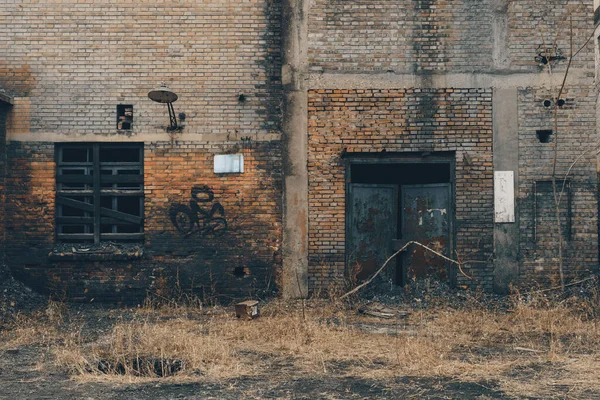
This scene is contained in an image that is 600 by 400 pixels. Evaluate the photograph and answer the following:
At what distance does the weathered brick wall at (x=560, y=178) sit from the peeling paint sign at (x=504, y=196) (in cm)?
16

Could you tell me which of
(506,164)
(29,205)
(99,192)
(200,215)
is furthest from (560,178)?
(29,205)

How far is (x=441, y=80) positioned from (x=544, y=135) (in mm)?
2033

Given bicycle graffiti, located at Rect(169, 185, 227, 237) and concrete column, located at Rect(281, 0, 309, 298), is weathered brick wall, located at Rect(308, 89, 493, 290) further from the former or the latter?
bicycle graffiti, located at Rect(169, 185, 227, 237)

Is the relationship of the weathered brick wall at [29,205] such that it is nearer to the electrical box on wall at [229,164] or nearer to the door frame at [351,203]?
the electrical box on wall at [229,164]

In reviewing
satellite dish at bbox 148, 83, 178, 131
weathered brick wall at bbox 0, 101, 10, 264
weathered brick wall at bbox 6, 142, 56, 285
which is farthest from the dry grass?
satellite dish at bbox 148, 83, 178, 131

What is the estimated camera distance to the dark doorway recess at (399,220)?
927 centimetres

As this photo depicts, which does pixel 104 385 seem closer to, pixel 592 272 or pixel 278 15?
pixel 278 15

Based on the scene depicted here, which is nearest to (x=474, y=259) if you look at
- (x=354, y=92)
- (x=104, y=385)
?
(x=354, y=92)

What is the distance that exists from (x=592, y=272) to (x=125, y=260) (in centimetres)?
792

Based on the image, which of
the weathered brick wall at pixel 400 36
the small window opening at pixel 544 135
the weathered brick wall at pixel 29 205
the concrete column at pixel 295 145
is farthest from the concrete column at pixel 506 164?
the weathered brick wall at pixel 29 205

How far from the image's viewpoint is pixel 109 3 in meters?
9.35

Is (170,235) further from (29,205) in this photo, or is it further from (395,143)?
(395,143)

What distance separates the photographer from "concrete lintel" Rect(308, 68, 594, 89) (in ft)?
30.3

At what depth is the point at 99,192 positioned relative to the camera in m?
9.23
